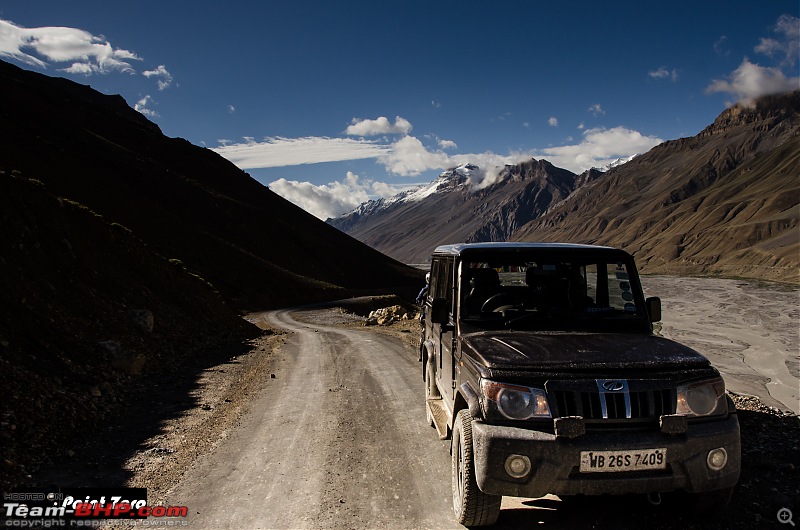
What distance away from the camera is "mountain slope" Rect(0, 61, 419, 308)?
54.7 meters

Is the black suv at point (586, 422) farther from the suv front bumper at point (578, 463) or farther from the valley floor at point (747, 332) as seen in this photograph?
the valley floor at point (747, 332)

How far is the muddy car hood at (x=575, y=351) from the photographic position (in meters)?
4.16

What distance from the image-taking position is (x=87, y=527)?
15.3 ft

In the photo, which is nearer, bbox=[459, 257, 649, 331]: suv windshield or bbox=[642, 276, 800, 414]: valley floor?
bbox=[459, 257, 649, 331]: suv windshield

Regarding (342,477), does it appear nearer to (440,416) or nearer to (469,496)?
(440,416)

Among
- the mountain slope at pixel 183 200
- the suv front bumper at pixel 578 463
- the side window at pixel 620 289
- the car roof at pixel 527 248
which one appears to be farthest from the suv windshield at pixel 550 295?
the mountain slope at pixel 183 200

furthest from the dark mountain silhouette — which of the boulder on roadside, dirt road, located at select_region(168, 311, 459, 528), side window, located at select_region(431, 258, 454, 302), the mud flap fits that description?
side window, located at select_region(431, 258, 454, 302)

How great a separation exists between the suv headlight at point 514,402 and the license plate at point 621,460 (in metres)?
0.44

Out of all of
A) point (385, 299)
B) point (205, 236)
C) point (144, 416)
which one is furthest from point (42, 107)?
point (144, 416)

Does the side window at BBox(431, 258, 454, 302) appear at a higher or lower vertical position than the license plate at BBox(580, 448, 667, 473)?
higher

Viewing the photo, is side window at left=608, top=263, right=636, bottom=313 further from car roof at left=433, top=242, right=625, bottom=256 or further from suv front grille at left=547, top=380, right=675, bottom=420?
suv front grille at left=547, top=380, right=675, bottom=420

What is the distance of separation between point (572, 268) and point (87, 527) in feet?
19.1

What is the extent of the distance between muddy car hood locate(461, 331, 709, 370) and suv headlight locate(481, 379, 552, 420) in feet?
0.64

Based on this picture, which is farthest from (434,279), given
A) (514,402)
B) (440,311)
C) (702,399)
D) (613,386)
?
(702,399)
